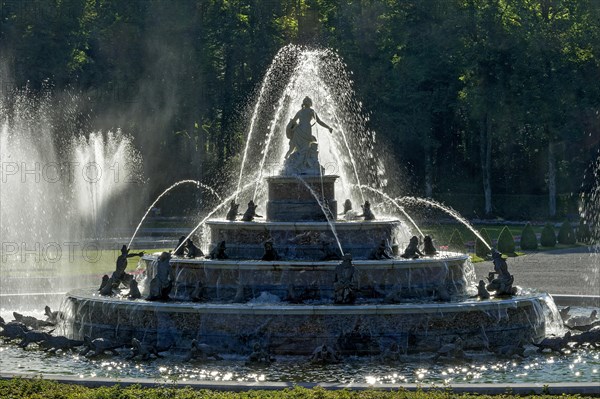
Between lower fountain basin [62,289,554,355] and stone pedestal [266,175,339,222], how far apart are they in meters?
6.22

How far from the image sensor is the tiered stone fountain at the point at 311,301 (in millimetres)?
23672

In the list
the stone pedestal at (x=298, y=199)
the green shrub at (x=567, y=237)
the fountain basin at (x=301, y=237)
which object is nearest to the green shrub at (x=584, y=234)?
the green shrub at (x=567, y=237)

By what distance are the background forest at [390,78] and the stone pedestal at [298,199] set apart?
43534mm

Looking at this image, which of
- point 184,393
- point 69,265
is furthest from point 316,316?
point 69,265

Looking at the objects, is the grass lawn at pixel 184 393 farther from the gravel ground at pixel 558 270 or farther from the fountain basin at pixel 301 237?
the gravel ground at pixel 558 270

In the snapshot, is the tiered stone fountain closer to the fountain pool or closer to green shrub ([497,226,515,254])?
the fountain pool

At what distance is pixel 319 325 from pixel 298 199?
294 inches

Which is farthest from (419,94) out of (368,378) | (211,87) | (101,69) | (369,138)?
(368,378)

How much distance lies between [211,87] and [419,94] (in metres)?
13.9

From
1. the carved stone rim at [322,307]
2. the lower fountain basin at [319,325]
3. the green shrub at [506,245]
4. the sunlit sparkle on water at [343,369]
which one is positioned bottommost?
the sunlit sparkle on water at [343,369]

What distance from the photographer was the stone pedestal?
30.5 m

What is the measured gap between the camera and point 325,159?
5031cm

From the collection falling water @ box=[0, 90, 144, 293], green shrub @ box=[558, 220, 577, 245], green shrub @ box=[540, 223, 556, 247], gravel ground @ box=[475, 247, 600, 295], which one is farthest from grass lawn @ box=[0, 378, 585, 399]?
green shrub @ box=[558, 220, 577, 245]

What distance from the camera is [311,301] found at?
987 inches
